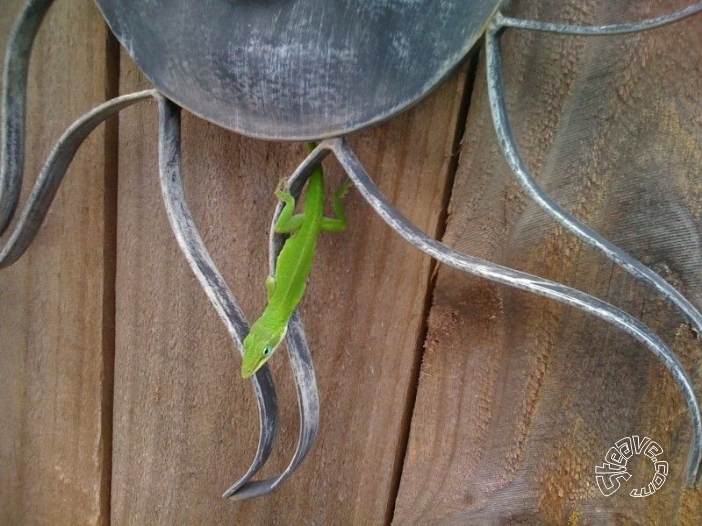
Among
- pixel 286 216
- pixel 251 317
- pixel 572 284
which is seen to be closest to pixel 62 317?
pixel 251 317

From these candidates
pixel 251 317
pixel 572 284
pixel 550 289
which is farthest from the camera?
pixel 251 317

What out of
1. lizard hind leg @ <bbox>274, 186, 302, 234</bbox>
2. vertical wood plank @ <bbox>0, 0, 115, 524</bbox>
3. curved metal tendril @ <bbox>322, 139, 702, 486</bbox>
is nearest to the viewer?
curved metal tendril @ <bbox>322, 139, 702, 486</bbox>

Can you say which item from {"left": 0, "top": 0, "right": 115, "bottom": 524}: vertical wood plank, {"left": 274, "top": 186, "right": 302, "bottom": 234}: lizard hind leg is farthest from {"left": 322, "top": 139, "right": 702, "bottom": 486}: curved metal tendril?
{"left": 0, "top": 0, "right": 115, "bottom": 524}: vertical wood plank

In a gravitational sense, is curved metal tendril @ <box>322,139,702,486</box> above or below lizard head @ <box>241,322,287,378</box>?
above

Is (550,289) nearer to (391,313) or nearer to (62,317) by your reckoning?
(391,313)

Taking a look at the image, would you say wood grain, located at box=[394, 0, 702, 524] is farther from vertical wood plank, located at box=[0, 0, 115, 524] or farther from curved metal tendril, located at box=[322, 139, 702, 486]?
vertical wood plank, located at box=[0, 0, 115, 524]

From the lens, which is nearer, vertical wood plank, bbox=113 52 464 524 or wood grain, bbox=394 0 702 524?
wood grain, bbox=394 0 702 524

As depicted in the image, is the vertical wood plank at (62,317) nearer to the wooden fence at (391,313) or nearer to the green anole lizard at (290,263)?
the wooden fence at (391,313)

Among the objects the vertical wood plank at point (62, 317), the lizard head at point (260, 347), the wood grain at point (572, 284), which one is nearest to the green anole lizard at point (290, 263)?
the lizard head at point (260, 347)
